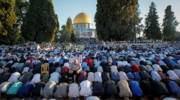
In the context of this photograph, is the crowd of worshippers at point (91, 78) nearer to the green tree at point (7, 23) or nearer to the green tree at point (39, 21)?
the green tree at point (7, 23)

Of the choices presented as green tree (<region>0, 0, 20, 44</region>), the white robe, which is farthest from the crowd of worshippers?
green tree (<region>0, 0, 20, 44</region>)

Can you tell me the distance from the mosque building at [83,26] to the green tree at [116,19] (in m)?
69.8

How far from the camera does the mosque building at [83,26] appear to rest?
11506 centimetres

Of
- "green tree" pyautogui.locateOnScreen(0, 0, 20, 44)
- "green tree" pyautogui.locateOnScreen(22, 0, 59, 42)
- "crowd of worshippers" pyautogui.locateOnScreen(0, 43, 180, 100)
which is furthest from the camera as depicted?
"green tree" pyautogui.locateOnScreen(22, 0, 59, 42)

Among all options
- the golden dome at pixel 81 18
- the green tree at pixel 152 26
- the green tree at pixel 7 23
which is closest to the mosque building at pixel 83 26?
the golden dome at pixel 81 18

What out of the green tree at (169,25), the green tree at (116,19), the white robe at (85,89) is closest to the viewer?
the white robe at (85,89)

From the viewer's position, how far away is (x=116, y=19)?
1752 inches

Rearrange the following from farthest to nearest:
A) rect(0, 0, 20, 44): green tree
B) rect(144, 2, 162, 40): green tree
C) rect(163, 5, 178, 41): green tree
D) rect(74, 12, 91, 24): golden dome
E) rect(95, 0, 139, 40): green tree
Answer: rect(74, 12, 91, 24): golden dome → rect(163, 5, 178, 41): green tree → rect(144, 2, 162, 40): green tree → rect(95, 0, 139, 40): green tree → rect(0, 0, 20, 44): green tree

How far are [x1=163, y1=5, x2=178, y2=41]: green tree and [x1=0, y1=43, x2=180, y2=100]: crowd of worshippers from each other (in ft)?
119

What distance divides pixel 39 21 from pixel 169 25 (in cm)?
2673

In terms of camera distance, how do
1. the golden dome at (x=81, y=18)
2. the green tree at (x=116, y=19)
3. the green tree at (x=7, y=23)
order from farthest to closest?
the golden dome at (x=81, y=18) < the green tree at (x=116, y=19) < the green tree at (x=7, y=23)

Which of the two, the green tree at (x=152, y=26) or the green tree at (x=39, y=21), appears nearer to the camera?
the green tree at (x=39, y=21)

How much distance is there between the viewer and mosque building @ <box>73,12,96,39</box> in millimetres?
115062

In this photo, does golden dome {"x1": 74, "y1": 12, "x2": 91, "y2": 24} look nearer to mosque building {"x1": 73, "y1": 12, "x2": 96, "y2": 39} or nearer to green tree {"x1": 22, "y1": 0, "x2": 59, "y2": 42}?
mosque building {"x1": 73, "y1": 12, "x2": 96, "y2": 39}
